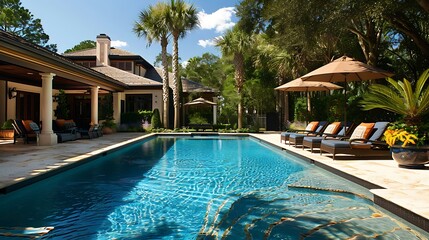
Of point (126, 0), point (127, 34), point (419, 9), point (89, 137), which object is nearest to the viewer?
point (419, 9)

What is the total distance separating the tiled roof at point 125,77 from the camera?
75.0ft

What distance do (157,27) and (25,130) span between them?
1174cm

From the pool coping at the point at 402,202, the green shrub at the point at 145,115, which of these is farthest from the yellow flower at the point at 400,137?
the green shrub at the point at 145,115

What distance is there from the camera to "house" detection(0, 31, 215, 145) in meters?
9.74

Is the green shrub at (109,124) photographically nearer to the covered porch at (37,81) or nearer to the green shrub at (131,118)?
the covered porch at (37,81)

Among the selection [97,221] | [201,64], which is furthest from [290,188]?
[201,64]

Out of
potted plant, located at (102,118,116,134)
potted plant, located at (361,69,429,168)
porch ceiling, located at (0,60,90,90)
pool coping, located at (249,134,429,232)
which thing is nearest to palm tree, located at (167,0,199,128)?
potted plant, located at (102,118,116,134)

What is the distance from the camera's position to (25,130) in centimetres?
1184

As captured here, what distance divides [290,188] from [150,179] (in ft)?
9.95

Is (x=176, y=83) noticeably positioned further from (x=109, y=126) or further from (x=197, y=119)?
(x=109, y=126)

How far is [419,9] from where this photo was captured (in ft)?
34.4

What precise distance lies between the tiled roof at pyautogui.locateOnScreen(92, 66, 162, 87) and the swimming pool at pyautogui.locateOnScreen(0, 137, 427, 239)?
16026 mm

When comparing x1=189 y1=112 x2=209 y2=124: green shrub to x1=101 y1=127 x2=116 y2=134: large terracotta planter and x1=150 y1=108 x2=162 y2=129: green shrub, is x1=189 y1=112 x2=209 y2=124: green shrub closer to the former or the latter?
x1=150 y1=108 x2=162 y2=129: green shrub

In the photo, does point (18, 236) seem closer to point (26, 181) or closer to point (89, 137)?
point (26, 181)
